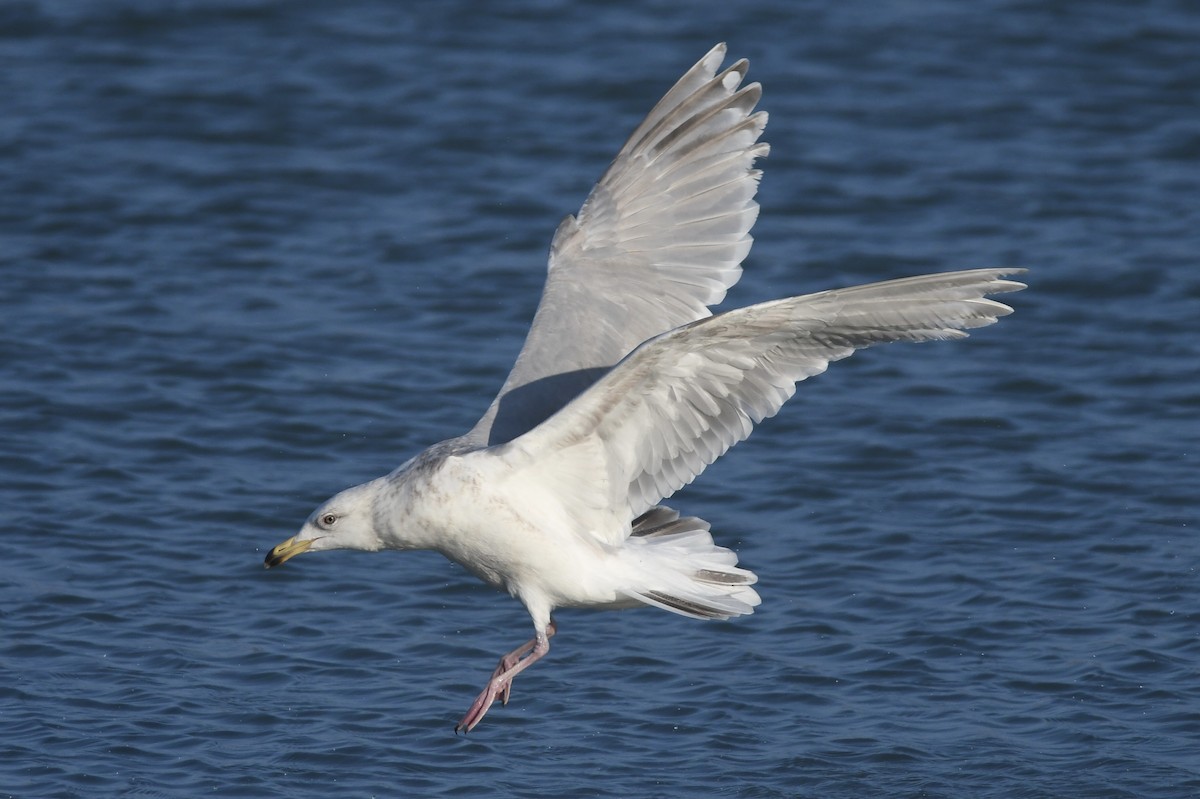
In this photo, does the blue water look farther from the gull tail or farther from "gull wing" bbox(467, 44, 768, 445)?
"gull wing" bbox(467, 44, 768, 445)

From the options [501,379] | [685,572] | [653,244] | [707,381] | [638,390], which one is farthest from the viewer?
[501,379]

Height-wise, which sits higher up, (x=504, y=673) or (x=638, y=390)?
(x=638, y=390)

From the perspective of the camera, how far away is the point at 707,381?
625 cm

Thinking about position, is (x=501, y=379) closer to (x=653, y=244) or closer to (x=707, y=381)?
(x=653, y=244)

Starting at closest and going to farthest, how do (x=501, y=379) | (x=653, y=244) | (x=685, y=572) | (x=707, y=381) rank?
(x=707, y=381) < (x=685, y=572) < (x=653, y=244) < (x=501, y=379)

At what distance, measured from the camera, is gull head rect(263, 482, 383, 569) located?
668 centimetres

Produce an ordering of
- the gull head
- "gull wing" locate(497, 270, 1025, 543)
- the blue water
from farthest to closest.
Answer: the blue water < the gull head < "gull wing" locate(497, 270, 1025, 543)

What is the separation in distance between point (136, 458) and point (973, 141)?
21.8ft

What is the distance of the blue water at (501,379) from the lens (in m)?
7.55

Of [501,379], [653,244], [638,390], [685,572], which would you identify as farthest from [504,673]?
[501,379]

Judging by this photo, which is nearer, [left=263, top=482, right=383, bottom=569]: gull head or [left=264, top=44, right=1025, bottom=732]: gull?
[left=264, top=44, right=1025, bottom=732]: gull

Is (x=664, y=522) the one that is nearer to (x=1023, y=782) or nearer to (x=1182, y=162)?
(x=1023, y=782)

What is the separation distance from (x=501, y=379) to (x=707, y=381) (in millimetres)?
4315

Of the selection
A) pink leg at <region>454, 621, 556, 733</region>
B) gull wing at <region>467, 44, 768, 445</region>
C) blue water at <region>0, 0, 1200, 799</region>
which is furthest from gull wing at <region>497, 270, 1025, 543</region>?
blue water at <region>0, 0, 1200, 799</region>
